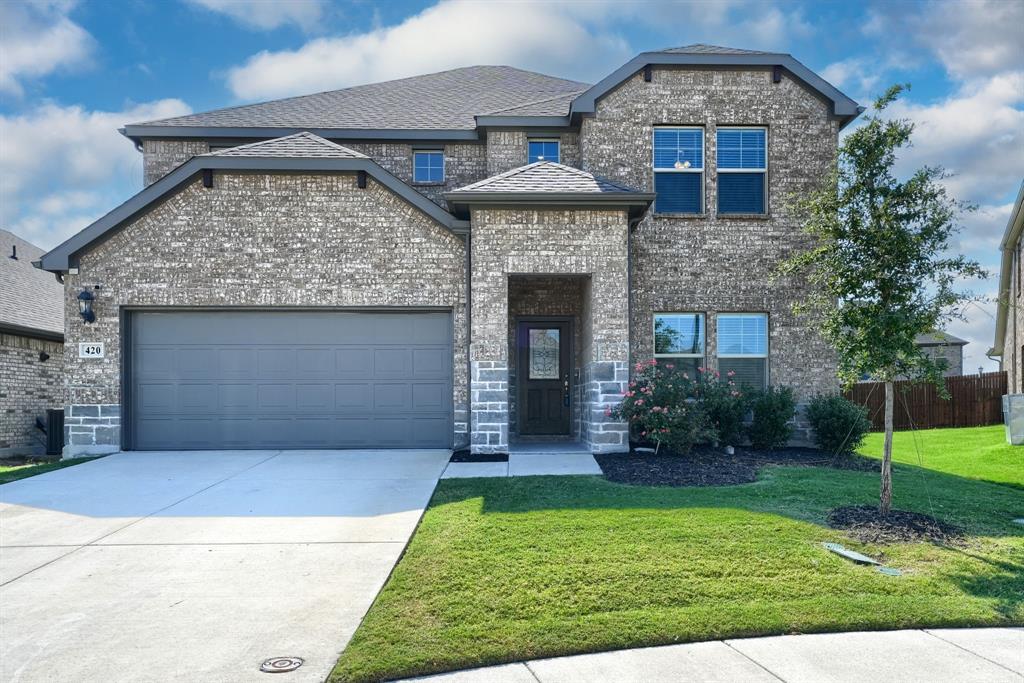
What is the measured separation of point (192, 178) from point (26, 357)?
324 inches

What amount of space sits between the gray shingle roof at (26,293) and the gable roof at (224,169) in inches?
205

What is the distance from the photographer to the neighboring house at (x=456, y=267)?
11.3 m

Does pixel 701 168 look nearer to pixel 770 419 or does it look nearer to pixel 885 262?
pixel 770 419

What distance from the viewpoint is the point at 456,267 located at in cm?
1221

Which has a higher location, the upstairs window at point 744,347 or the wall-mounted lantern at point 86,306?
the wall-mounted lantern at point 86,306

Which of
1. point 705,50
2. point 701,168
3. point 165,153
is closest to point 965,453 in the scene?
point 701,168

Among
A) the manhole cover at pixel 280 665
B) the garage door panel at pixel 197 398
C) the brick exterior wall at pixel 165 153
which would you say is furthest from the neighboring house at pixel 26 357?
the manhole cover at pixel 280 665

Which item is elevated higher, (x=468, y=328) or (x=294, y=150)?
(x=294, y=150)

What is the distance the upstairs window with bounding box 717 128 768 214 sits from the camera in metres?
13.4

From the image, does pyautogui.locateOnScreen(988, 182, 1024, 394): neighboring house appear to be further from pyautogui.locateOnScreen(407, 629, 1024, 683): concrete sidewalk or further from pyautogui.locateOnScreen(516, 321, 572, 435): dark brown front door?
pyautogui.locateOnScreen(407, 629, 1024, 683): concrete sidewalk

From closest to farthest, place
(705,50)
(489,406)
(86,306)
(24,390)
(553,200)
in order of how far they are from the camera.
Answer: (553,200) → (489,406) → (86,306) → (705,50) → (24,390)

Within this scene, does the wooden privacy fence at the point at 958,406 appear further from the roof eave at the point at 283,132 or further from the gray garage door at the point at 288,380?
the gray garage door at the point at 288,380

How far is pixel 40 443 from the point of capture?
55.4ft

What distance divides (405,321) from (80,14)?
881 cm
